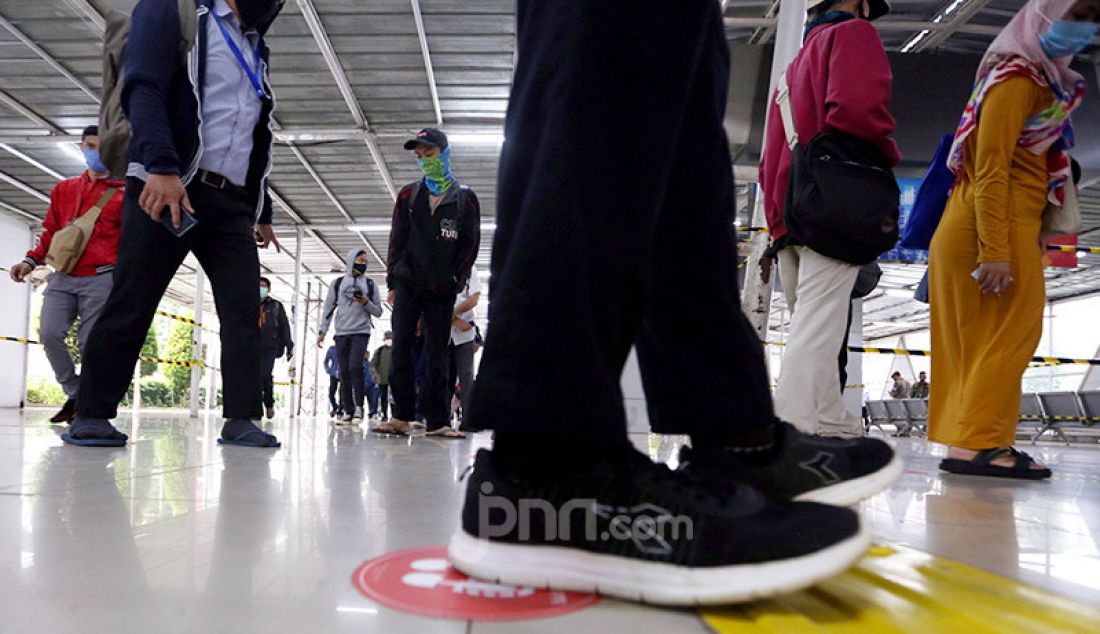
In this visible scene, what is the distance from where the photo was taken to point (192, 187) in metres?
2.23

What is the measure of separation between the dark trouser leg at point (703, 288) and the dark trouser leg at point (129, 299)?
179 cm

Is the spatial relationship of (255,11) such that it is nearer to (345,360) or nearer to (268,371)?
(345,360)

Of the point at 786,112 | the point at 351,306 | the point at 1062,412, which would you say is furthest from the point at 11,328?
the point at 1062,412

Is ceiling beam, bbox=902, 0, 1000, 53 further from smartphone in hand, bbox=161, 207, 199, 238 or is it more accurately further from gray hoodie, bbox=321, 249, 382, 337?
smartphone in hand, bbox=161, 207, 199, 238

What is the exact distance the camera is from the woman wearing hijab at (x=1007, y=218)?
2088mm

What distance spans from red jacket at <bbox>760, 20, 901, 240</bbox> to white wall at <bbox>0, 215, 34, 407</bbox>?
12351mm

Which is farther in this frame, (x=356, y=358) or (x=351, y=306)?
(x=356, y=358)

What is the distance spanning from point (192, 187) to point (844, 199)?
6.53 feet

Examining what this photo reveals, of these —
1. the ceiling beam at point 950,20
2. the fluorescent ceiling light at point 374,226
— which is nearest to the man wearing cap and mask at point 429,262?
the ceiling beam at point 950,20

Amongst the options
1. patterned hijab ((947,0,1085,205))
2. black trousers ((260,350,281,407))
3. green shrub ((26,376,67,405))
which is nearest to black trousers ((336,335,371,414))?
black trousers ((260,350,281,407))

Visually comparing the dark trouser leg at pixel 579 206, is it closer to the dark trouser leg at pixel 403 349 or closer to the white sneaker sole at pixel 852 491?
the white sneaker sole at pixel 852 491

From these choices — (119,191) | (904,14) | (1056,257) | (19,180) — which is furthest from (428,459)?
(19,180)

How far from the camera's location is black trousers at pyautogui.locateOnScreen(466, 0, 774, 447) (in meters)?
0.76

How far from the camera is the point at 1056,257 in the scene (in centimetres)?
704
